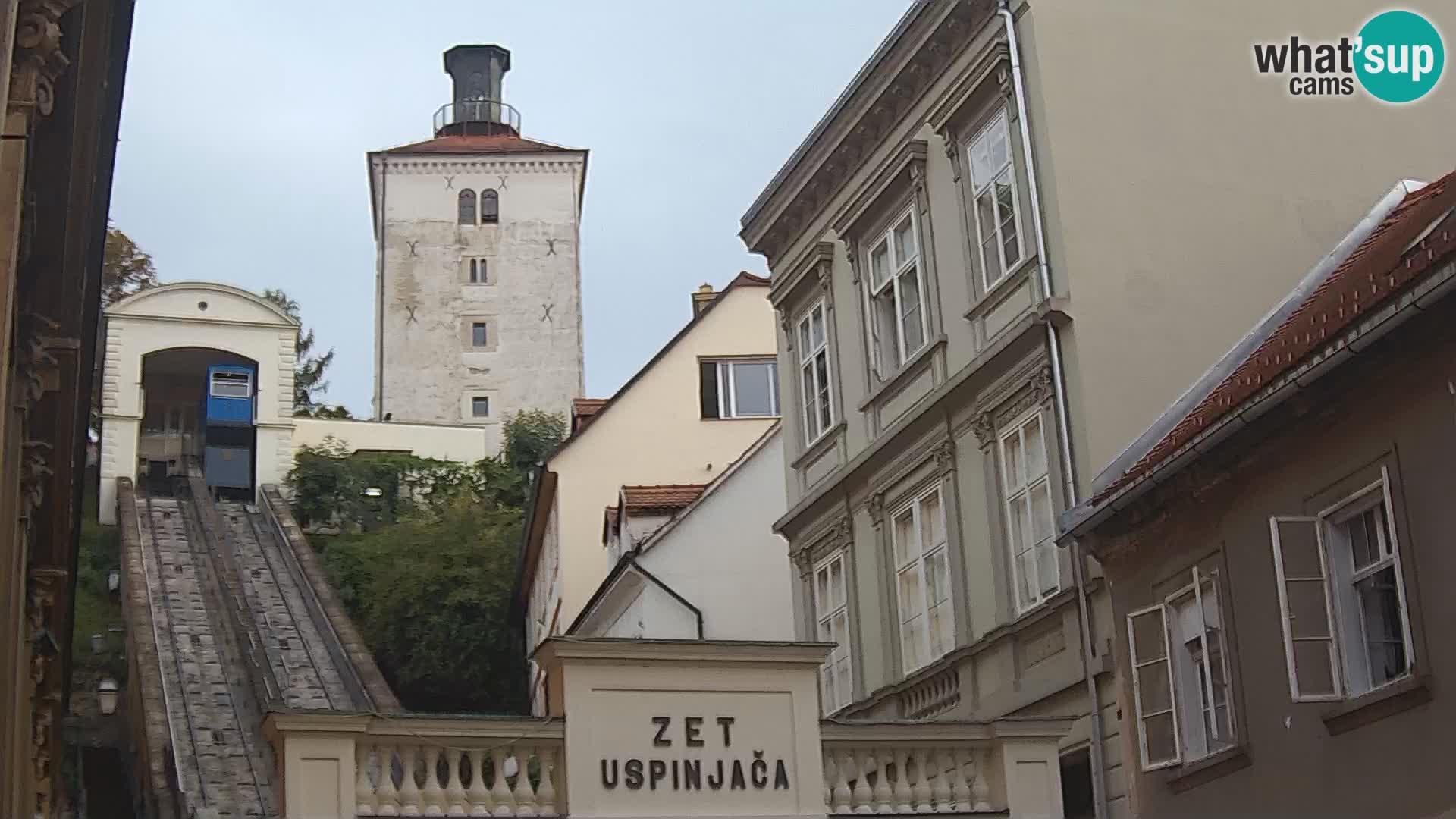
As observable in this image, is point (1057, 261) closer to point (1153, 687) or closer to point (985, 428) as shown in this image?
point (985, 428)

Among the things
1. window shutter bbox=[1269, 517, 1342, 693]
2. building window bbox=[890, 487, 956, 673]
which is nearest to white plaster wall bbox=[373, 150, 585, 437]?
building window bbox=[890, 487, 956, 673]

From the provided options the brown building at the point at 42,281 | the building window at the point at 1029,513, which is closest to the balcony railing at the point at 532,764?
the brown building at the point at 42,281

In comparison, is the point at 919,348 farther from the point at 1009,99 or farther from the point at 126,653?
the point at 126,653

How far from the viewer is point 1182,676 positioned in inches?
655

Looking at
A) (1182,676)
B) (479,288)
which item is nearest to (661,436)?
(1182,676)

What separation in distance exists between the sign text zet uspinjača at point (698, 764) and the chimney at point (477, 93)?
7998 cm

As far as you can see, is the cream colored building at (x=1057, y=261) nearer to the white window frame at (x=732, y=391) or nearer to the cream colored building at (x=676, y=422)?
the cream colored building at (x=676, y=422)

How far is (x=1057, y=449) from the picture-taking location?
A: 1897 cm

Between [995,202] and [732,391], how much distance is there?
19862mm

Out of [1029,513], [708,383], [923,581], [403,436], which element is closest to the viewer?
[1029,513]


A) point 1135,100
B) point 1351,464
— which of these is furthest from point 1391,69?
point 1351,464

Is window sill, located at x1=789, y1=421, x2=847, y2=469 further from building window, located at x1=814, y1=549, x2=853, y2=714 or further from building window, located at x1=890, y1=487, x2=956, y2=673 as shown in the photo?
building window, located at x1=890, y1=487, x2=956, y2=673

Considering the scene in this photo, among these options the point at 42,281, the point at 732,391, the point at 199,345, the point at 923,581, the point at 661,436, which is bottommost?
the point at 923,581

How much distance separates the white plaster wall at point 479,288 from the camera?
8075 cm
